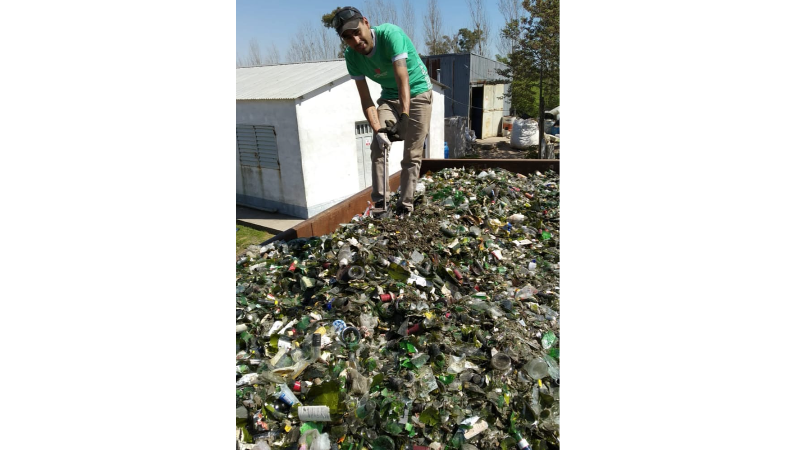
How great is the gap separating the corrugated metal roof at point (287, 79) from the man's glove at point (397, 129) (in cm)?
702

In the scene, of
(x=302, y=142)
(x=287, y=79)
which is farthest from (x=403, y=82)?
(x=287, y=79)

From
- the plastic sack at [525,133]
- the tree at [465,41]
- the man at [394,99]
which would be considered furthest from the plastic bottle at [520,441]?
the tree at [465,41]

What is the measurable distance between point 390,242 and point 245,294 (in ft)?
3.37

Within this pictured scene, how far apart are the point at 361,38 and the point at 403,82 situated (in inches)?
18.2

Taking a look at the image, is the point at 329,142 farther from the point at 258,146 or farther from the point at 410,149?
the point at 410,149

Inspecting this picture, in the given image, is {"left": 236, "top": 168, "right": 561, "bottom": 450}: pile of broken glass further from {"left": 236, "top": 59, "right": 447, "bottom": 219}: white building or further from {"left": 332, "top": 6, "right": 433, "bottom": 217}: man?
{"left": 236, "top": 59, "right": 447, "bottom": 219}: white building

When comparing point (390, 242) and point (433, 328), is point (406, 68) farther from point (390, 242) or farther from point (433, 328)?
point (433, 328)

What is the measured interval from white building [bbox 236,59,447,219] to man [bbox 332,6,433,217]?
6.84m

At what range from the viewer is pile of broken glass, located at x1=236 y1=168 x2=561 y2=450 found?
1.79 metres

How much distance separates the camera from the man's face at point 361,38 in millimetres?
3283

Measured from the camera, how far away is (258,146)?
1158 cm

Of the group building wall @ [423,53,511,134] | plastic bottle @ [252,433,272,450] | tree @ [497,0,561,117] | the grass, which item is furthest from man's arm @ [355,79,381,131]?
building wall @ [423,53,511,134]

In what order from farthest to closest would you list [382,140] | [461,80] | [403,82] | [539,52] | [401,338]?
[461,80], [539,52], [382,140], [403,82], [401,338]
